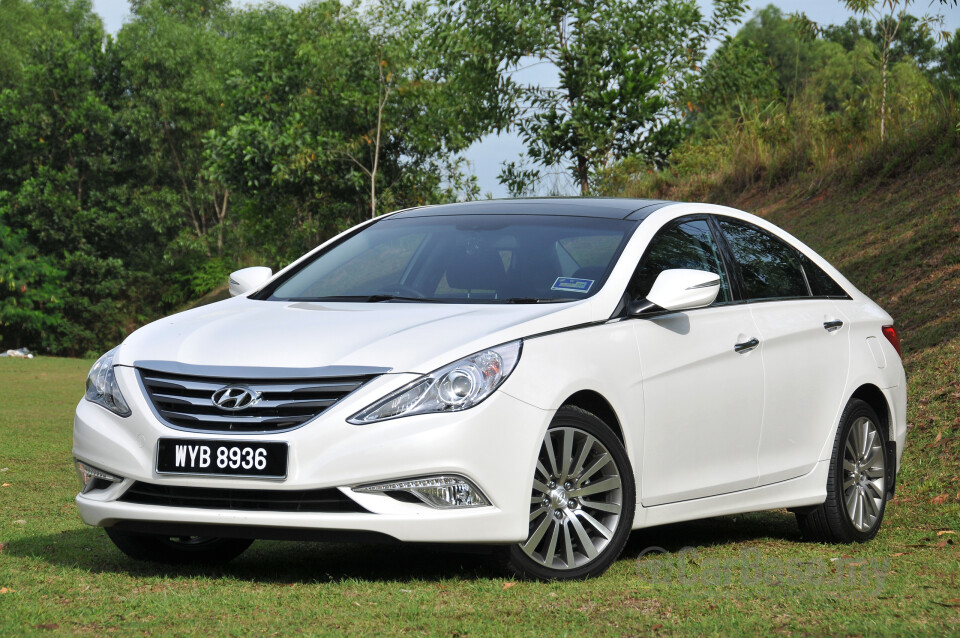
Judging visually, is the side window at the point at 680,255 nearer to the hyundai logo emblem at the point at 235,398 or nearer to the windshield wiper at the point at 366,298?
the windshield wiper at the point at 366,298

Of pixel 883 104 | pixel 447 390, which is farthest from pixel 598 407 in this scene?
pixel 883 104

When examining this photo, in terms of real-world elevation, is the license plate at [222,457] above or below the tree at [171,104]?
below

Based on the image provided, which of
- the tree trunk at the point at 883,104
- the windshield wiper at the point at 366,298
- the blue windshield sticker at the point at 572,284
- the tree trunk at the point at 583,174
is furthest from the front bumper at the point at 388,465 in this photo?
the tree trunk at the point at 583,174

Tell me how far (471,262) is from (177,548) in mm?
1841

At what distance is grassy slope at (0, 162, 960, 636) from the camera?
400cm

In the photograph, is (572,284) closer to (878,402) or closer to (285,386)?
(285,386)

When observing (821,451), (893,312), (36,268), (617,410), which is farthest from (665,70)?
(36,268)

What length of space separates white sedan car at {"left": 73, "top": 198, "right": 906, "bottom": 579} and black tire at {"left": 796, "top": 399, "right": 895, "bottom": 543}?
0.02 meters

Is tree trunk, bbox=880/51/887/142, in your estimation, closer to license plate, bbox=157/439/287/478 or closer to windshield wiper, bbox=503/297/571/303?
windshield wiper, bbox=503/297/571/303

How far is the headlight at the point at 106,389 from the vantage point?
4.74m

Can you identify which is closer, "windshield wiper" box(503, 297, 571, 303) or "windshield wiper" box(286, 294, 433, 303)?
"windshield wiper" box(503, 297, 571, 303)

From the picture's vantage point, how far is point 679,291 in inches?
202

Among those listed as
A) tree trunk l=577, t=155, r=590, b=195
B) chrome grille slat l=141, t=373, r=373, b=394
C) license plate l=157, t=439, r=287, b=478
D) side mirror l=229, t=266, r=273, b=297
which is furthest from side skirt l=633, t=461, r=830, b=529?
tree trunk l=577, t=155, r=590, b=195

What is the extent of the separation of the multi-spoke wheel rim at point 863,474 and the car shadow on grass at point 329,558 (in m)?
0.35
